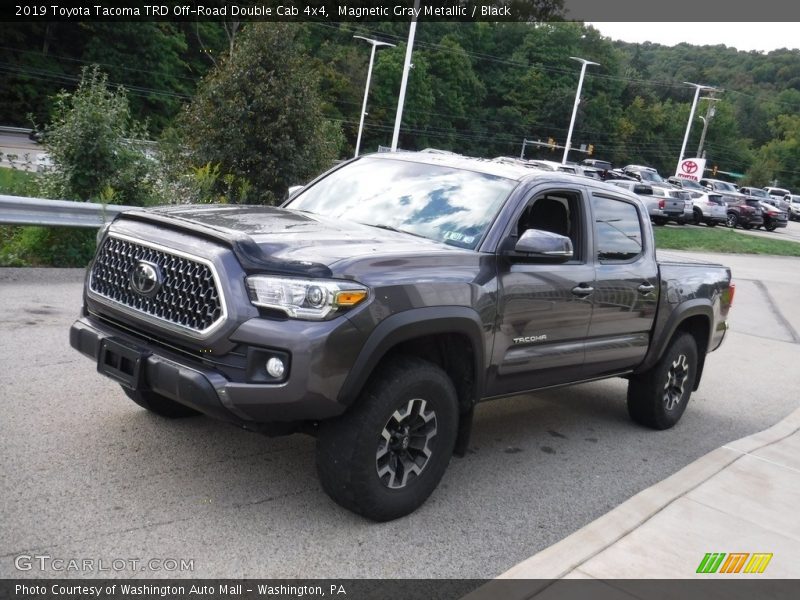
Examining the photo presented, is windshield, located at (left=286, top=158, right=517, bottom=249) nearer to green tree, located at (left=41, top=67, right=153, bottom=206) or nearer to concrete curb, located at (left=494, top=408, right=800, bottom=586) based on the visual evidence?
concrete curb, located at (left=494, top=408, right=800, bottom=586)

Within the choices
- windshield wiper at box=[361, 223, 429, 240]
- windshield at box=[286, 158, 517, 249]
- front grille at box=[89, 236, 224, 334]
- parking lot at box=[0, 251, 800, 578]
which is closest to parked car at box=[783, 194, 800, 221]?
parking lot at box=[0, 251, 800, 578]

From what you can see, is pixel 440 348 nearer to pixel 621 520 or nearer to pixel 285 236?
pixel 285 236

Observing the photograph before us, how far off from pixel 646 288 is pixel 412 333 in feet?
8.76

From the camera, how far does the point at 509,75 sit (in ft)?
348

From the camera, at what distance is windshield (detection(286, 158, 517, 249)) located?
5.23 meters

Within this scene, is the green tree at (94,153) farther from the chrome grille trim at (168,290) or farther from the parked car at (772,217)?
the parked car at (772,217)

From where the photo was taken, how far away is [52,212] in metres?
9.42

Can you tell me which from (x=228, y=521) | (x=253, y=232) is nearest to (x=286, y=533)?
(x=228, y=521)

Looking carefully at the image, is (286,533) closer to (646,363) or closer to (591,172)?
(646,363)

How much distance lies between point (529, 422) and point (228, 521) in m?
3.20

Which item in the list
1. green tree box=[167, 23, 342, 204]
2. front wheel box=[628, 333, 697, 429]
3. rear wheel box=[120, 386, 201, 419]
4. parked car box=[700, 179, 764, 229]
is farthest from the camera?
parked car box=[700, 179, 764, 229]

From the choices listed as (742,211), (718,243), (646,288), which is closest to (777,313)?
(646,288)

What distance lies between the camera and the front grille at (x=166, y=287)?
413 centimetres

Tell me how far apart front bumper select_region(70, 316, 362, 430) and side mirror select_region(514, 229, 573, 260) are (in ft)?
4.49
